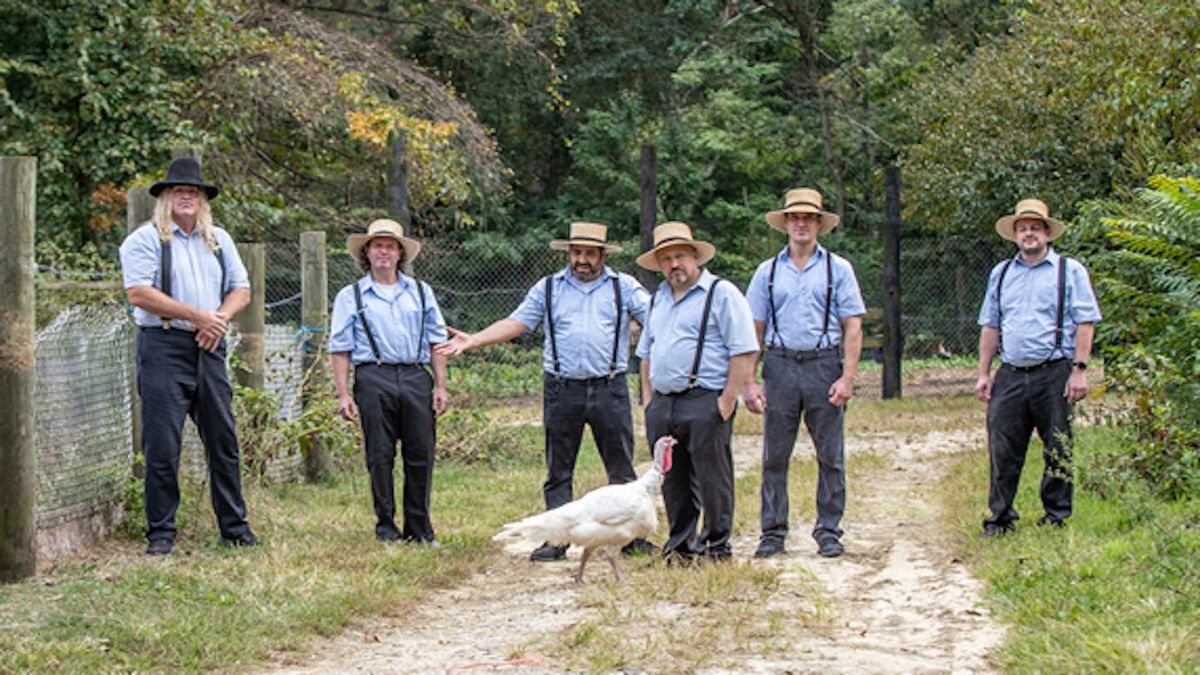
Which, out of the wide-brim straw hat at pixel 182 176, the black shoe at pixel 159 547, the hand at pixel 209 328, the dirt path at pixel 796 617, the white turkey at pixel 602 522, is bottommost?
the dirt path at pixel 796 617

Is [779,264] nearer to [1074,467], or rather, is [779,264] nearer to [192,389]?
[1074,467]

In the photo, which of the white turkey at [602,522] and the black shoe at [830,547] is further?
the black shoe at [830,547]

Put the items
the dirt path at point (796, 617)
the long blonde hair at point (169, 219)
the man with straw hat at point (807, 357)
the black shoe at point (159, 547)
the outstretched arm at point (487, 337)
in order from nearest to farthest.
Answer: the dirt path at point (796, 617) < the black shoe at point (159, 547) < the long blonde hair at point (169, 219) < the man with straw hat at point (807, 357) < the outstretched arm at point (487, 337)

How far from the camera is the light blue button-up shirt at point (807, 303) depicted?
29.3ft

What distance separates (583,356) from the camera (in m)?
8.97

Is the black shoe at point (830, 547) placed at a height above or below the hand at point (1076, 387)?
below

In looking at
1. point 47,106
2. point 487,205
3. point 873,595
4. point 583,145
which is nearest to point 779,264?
point 873,595

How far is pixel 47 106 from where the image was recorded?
623 inches

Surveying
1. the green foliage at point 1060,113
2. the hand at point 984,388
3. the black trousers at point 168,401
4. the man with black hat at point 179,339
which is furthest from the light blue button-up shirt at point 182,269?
the green foliage at point 1060,113

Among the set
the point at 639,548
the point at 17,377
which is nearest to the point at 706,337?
the point at 639,548

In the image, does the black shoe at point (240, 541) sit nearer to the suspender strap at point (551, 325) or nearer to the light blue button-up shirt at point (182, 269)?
the light blue button-up shirt at point (182, 269)

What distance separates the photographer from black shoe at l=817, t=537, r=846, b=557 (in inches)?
343

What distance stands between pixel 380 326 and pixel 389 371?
268mm

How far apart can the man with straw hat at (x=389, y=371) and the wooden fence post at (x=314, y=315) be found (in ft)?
9.18
